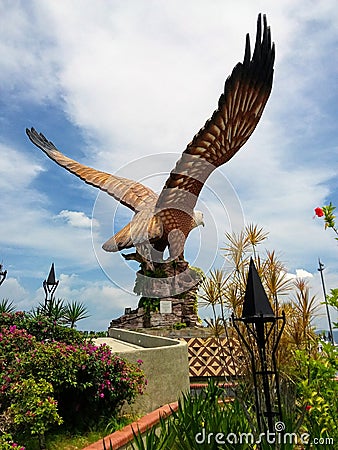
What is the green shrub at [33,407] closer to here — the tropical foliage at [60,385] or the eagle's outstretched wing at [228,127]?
the tropical foliage at [60,385]

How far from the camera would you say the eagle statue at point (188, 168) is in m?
10.0

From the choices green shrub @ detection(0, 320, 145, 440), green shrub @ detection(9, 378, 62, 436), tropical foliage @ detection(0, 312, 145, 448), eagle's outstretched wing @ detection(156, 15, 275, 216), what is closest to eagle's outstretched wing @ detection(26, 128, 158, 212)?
eagle's outstretched wing @ detection(156, 15, 275, 216)

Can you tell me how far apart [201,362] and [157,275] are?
507cm

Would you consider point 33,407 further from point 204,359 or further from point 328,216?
point 204,359

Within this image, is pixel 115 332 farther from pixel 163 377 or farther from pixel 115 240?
pixel 163 377

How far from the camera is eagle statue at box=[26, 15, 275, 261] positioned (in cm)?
1000

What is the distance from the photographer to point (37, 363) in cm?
486

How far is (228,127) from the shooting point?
446 inches

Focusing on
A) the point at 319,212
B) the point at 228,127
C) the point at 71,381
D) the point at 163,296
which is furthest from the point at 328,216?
the point at 163,296

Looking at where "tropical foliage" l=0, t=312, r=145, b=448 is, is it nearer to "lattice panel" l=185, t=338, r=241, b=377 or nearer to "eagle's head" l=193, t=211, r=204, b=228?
"lattice panel" l=185, t=338, r=241, b=377

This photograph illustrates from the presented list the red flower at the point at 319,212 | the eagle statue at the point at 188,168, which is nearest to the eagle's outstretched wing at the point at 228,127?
the eagle statue at the point at 188,168

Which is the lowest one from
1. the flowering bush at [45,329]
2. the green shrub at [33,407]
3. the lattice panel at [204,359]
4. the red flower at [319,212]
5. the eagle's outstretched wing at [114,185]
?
the green shrub at [33,407]

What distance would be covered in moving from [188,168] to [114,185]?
3748 mm

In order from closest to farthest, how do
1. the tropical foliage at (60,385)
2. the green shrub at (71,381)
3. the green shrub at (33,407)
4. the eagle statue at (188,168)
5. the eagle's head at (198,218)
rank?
the green shrub at (33,407)
the tropical foliage at (60,385)
the green shrub at (71,381)
the eagle statue at (188,168)
the eagle's head at (198,218)
